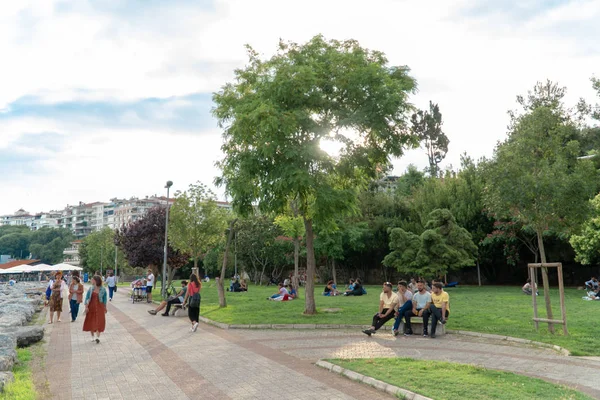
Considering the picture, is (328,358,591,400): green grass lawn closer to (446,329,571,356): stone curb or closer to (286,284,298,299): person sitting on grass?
(446,329,571,356): stone curb

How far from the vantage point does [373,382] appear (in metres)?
7.37

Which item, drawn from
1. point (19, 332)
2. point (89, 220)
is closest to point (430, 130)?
point (19, 332)

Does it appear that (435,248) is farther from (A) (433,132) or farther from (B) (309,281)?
(A) (433,132)

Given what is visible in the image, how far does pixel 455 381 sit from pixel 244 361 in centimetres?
415

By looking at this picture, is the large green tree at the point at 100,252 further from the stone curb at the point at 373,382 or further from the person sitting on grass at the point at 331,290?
the stone curb at the point at 373,382

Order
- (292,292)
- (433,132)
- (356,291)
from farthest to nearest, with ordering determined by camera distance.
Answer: (433,132) < (356,291) < (292,292)

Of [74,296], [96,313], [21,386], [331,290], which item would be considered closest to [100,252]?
[331,290]

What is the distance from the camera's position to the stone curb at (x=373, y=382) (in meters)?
6.61

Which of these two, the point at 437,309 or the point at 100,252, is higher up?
the point at 100,252

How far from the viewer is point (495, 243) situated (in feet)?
127

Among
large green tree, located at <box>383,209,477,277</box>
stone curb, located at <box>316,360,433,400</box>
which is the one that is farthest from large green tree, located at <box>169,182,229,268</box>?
stone curb, located at <box>316,360,433,400</box>

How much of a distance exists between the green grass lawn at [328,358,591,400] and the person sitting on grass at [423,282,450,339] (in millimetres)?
3757

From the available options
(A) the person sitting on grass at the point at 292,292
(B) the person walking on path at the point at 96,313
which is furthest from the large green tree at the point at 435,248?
(B) the person walking on path at the point at 96,313

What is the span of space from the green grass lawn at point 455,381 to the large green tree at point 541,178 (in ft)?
17.7
